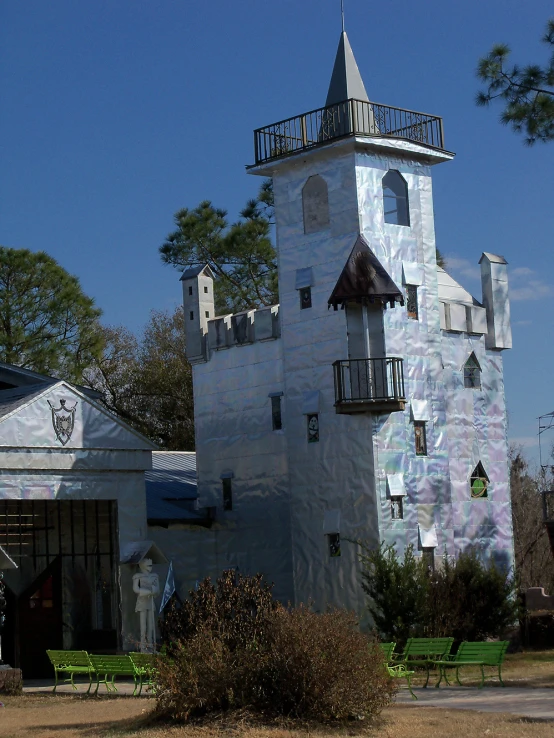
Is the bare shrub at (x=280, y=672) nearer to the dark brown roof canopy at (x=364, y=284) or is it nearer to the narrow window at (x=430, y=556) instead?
the narrow window at (x=430, y=556)

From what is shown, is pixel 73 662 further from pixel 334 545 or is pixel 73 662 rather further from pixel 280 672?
pixel 280 672

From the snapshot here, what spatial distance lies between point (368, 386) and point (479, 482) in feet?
16.9

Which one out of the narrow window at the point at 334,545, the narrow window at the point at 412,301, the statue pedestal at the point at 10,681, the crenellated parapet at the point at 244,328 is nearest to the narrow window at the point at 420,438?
the narrow window at the point at 412,301

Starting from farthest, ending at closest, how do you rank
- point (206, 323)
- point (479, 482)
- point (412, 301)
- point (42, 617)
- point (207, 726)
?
point (206, 323) → point (479, 482) → point (42, 617) → point (412, 301) → point (207, 726)

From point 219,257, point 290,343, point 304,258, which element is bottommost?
point 290,343

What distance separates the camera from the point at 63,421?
94.5ft

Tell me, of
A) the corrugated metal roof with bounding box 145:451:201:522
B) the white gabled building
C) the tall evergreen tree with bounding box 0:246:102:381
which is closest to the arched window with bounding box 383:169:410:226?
the white gabled building

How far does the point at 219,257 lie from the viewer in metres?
51.1

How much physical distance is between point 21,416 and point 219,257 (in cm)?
2417

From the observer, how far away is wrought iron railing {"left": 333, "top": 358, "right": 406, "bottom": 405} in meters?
29.8

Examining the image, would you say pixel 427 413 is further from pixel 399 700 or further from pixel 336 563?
pixel 399 700

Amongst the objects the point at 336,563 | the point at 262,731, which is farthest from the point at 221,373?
the point at 262,731

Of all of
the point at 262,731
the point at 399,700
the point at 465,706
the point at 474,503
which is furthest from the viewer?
the point at 474,503

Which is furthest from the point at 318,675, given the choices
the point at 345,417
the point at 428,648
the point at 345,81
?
the point at 345,81
